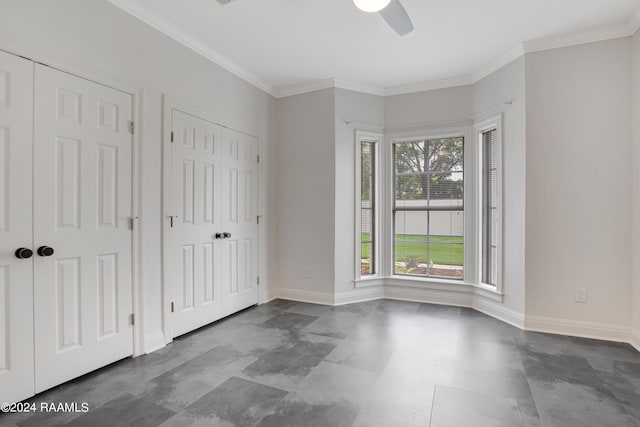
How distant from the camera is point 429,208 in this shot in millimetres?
4191

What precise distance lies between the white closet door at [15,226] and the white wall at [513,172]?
12.9 ft

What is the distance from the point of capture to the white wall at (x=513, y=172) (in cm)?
322

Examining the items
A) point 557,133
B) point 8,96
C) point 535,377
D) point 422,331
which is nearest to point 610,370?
point 535,377

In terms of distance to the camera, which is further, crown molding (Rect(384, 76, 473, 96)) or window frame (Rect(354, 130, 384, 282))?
Answer: window frame (Rect(354, 130, 384, 282))

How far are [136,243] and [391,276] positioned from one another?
9.90 ft

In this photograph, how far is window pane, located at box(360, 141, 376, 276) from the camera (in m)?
4.34

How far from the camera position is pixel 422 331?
316 centimetres

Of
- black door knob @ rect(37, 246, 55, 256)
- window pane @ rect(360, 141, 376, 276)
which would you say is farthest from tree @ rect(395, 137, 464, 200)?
black door knob @ rect(37, 246, 55, 256)

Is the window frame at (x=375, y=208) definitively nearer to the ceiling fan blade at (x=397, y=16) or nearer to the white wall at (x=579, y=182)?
the white wall at (x=579, y=182)

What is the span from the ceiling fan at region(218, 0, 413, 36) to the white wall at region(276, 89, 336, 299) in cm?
176

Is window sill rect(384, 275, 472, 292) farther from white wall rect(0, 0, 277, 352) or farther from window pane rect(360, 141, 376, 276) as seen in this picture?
white wall rect(0, 0, 277, 352)

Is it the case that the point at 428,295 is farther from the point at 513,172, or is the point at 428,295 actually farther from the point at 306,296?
the point at 513,172

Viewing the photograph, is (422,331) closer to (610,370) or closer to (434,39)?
(610,370)

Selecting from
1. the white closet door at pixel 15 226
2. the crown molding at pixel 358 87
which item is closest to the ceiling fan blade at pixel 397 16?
the crown molding at pixel 358 87
